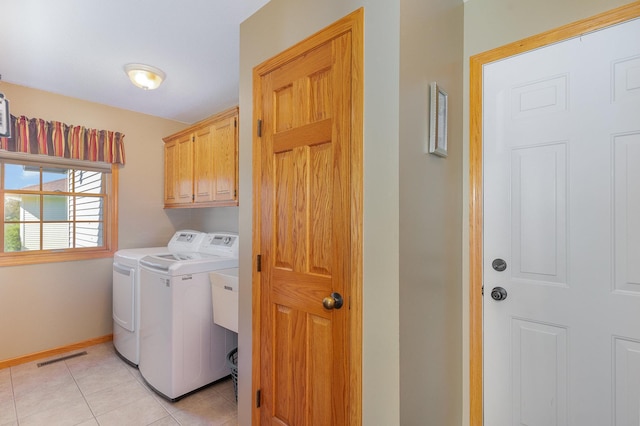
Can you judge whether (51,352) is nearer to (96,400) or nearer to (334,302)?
(96,400)

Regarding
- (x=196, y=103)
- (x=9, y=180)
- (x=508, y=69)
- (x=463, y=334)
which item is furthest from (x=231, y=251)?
(x=508, y=69)

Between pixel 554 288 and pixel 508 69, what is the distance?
1073 mm

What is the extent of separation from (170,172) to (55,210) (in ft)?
3.64

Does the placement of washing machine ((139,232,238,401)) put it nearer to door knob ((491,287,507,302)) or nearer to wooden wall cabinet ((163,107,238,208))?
wooden wall cabinet ((163,107,238,208))

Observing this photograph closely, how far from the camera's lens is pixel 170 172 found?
11.3 ft

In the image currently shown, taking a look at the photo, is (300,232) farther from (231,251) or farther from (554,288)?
(231,251)

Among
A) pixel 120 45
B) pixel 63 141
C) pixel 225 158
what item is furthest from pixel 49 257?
pixel 120 45

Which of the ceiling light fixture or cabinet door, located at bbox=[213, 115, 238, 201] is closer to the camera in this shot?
the ceiling light fixture

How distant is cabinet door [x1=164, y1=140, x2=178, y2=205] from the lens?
334 centimetres

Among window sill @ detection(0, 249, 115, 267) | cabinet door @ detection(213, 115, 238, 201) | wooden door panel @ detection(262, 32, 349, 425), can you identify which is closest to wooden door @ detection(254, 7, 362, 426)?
wooden door panel @ detection(262, 32, 349, 425)

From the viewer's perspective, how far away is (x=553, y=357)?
137 centimetres

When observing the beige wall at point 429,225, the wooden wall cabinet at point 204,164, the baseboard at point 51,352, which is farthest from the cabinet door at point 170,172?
the beige wall at point 429,225

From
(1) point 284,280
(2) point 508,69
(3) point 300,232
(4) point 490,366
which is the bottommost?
(4) point 490,366

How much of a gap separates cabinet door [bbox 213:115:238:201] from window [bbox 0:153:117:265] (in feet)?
4.45
